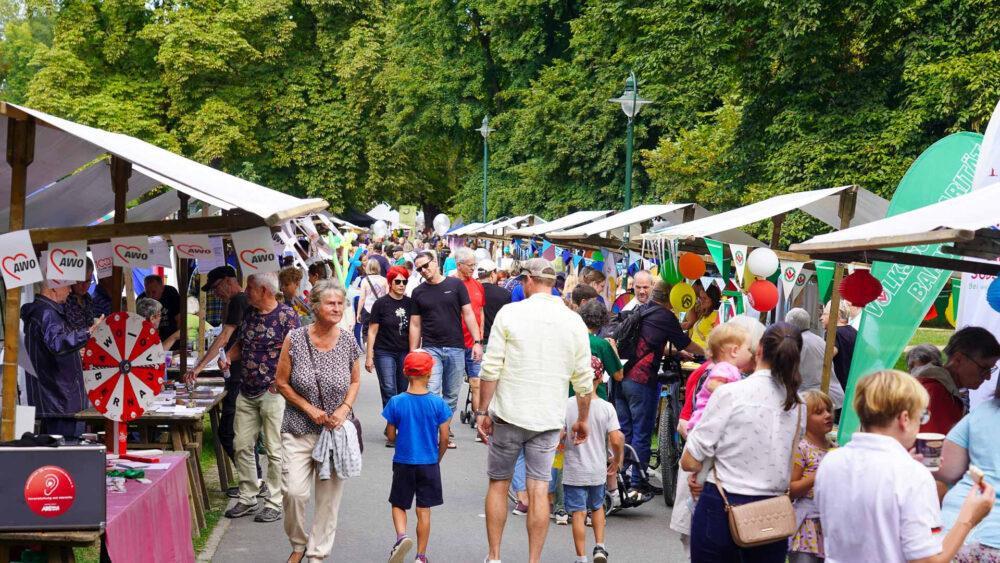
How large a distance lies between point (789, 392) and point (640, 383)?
15.9 feet

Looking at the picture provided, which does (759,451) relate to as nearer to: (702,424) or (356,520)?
(702,424)

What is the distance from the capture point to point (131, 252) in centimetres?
783

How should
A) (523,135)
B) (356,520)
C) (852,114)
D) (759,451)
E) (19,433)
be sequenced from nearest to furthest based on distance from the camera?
(759,451) → (19,433) → (356,520) → (852,114) → (523,135)

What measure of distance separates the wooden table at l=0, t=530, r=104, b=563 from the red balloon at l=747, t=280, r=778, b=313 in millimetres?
6539

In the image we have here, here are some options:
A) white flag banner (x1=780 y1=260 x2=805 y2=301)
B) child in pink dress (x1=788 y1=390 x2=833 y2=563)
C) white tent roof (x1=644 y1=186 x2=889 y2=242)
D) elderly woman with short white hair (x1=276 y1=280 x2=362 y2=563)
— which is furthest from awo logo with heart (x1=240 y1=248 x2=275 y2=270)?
white flag banner (x1=780 y1=260 x2=805 y2=301)

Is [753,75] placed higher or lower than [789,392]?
higher

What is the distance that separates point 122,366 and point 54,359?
2.38 ft

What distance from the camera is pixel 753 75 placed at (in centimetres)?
2289

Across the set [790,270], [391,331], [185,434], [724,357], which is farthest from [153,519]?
[790,270]

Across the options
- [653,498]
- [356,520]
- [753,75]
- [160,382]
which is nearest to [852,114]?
[753,75]

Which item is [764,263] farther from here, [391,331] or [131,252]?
[131,252]

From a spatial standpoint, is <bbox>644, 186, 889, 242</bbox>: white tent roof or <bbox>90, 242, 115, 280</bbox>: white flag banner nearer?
<bbox>90, 242, 115, 280</bbox>: white flag banner

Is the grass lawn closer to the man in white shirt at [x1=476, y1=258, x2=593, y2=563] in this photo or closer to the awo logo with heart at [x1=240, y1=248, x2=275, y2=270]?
the awo logo with heart at [x1=240, y1=248, x2=275, y2=270]

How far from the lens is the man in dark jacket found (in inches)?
297
